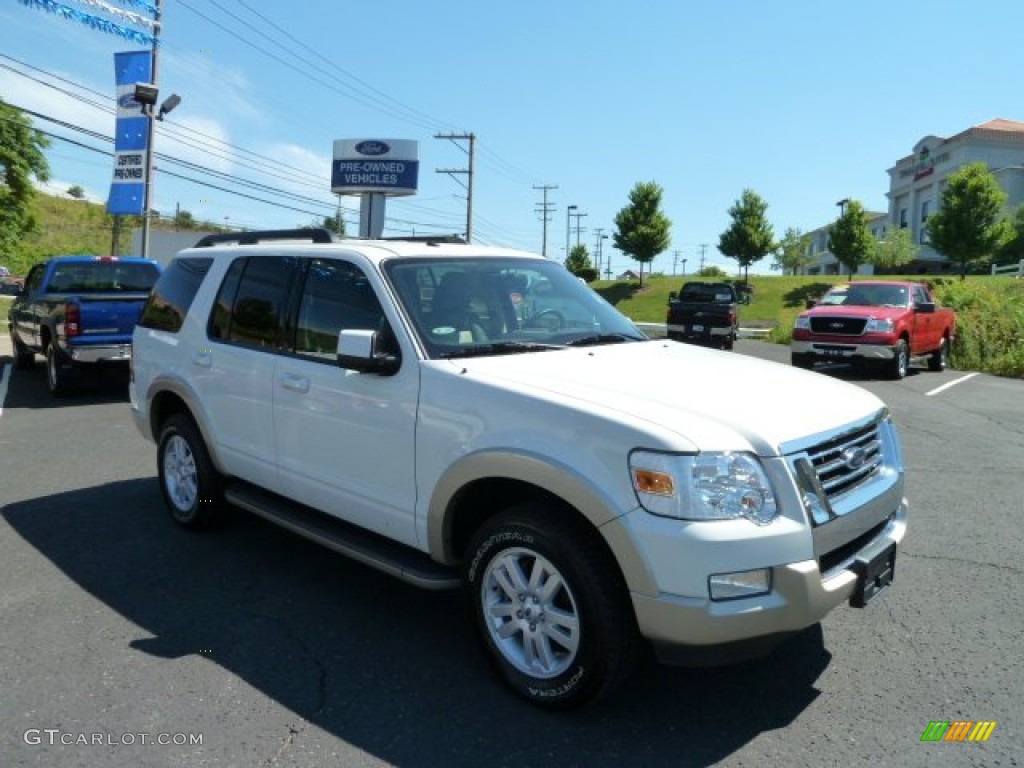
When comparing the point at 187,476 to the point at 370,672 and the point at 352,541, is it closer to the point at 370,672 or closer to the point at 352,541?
the point at 352,541

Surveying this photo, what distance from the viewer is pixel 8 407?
9945 millimetres

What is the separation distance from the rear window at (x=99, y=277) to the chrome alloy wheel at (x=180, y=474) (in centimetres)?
704

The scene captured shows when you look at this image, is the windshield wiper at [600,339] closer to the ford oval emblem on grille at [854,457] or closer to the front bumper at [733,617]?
the ford oval emblem on grille at [854,457]

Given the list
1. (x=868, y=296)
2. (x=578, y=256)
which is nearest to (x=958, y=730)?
(x=868, y=296)

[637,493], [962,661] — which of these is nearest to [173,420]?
[637,493]

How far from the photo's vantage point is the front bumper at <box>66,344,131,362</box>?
10094 mm

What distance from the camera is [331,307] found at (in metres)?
4.11

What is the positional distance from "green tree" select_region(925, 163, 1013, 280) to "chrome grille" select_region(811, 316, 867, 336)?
114 feet

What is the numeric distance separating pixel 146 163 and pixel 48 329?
11273mm

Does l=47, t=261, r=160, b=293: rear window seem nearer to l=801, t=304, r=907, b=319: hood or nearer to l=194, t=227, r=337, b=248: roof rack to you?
l=194, t=227, r=337, b=248: roof rack

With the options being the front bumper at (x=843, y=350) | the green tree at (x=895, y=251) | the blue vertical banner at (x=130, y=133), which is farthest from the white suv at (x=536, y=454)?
the green tree at (x=895, y=251)

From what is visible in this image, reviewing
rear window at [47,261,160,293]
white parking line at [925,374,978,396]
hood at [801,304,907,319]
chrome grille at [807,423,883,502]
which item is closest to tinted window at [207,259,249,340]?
chrome grille at [807,423,883,502]

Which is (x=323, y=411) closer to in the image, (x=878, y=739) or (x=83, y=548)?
(x=83, y=548)

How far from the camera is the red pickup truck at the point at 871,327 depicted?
14.6 metres
